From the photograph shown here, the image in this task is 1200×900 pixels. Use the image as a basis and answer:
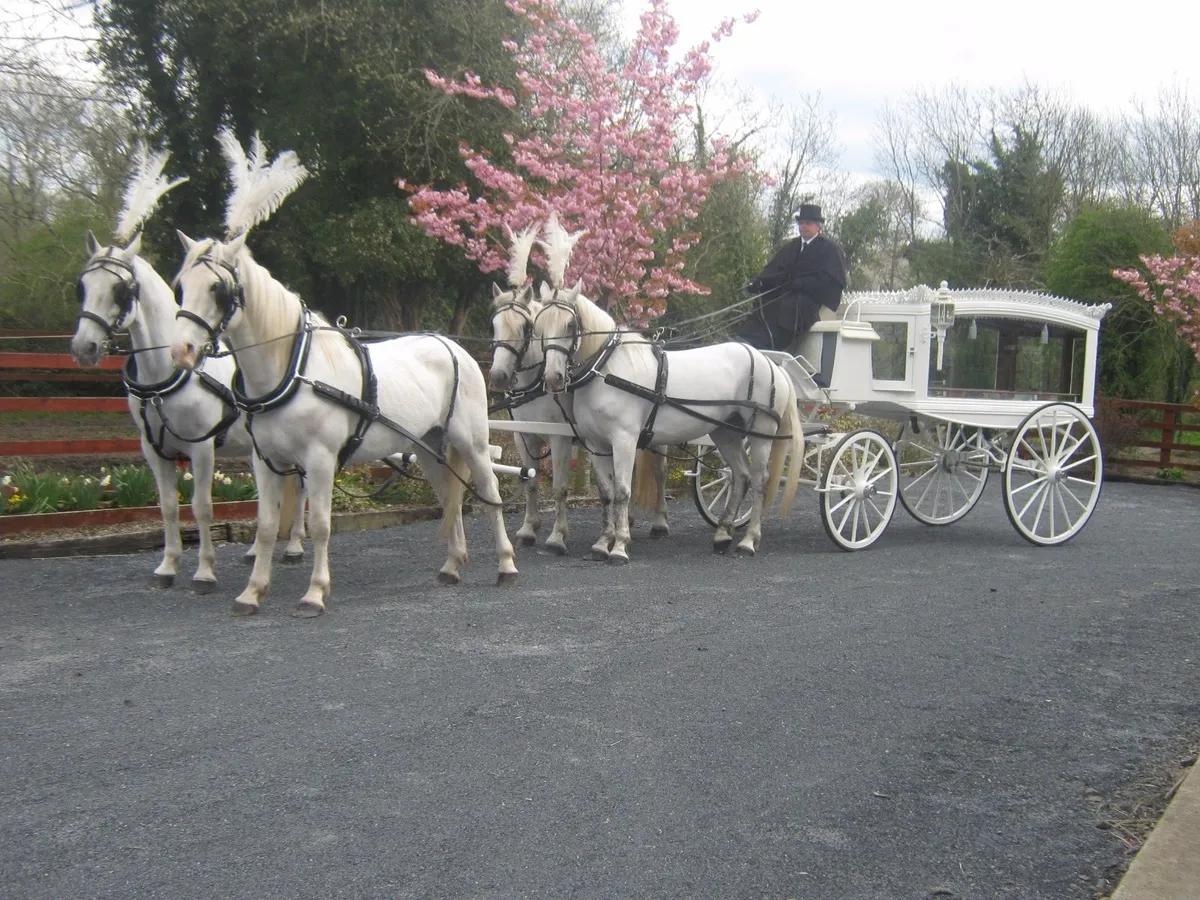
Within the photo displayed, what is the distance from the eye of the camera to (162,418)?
251 inches

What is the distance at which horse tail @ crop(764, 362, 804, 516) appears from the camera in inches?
338

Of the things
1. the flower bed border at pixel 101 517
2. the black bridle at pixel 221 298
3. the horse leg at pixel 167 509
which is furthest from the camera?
the flower bed border at pixel 101 517

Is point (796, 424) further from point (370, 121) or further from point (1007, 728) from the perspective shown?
point (370, 121)

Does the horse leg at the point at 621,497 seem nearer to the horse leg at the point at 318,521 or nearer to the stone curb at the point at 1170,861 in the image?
the horse leg at the point at 318,521

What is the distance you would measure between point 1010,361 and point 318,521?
6.44 m

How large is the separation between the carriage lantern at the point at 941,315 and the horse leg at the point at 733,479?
6.26 feet

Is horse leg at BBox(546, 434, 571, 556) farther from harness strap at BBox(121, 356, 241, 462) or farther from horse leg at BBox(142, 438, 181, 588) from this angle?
horse leg at BBox(142, 438, 181, 588)

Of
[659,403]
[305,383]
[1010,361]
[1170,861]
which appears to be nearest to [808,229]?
[1010,361]

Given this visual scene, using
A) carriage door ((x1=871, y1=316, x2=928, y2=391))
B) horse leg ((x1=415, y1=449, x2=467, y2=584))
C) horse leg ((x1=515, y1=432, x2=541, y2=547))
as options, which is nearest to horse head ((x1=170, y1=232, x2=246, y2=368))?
horse leg ((x1=415, y1=449, x2=467, y2=584))

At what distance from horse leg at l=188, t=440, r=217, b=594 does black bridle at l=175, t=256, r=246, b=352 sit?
3.70 feet

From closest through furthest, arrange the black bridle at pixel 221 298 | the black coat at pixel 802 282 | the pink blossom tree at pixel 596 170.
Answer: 1. the black bridle at pixel 221 298
2. the black coat at pixel 802 282
3. the pink blossom tree at pixel 596 170

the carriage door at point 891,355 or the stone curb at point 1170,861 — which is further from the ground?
the carriage door at point 891,355

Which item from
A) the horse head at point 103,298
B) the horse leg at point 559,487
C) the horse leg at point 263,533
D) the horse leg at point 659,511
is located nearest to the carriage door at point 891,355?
the horse leg at point 659,511

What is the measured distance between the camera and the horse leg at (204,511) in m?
6.66
